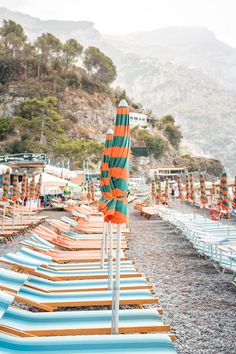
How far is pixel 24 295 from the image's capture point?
4246 mm

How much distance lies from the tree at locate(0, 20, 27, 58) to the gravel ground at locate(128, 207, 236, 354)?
6382 cm

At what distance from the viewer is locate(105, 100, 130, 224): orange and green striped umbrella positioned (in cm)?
304

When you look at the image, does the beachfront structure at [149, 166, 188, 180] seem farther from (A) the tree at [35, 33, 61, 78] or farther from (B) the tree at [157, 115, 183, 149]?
(A) the tree at [35, 33, 61, 78]

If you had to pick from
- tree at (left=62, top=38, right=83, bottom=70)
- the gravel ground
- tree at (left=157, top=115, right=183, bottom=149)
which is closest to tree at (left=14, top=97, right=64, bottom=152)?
tree at (left=62, top=38, right=83, bottom=70)

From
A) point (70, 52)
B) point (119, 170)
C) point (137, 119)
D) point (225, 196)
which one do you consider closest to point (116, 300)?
point (119, 170)

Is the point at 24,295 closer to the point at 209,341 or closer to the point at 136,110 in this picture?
the point at 209,341

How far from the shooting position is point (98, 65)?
78750mm

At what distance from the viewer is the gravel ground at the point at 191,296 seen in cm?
401

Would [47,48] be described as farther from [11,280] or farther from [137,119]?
[11,280]

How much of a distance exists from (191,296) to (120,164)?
138 inches

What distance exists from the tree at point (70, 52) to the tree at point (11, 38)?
766 centimetres

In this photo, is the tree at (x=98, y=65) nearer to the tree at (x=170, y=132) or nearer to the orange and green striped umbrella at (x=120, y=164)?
the tree at (x=170, y=132)

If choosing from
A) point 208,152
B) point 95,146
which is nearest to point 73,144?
point 95,146

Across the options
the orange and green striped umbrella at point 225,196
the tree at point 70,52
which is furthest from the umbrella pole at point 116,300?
the tree at point 70,52
